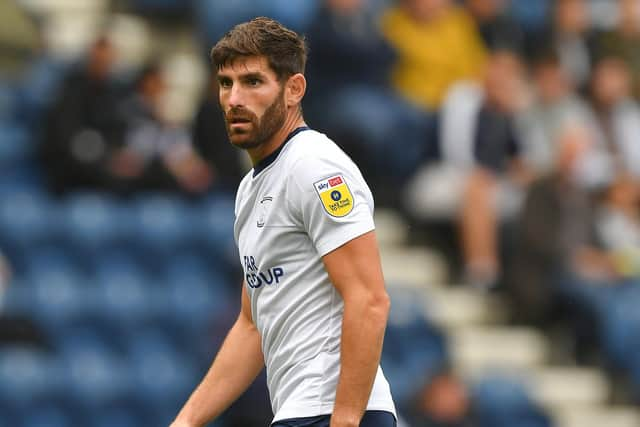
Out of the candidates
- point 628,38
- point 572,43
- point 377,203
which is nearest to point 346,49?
point 377,203

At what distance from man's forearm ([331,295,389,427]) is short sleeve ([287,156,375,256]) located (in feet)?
0.63

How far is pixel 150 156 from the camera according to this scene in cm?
1000

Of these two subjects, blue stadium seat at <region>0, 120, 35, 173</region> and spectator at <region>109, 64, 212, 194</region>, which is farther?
blue stadium seat at <region>0, 120, 35, 173</region>

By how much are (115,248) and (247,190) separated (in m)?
5.89

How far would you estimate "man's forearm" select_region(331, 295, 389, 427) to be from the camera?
12.0ft

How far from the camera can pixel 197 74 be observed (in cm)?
1181

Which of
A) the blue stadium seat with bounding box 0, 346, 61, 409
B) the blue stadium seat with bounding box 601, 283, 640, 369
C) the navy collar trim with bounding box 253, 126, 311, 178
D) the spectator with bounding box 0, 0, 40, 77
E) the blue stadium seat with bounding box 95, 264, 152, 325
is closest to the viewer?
the navy collar trim with bounding box 253, 126, 311, 178

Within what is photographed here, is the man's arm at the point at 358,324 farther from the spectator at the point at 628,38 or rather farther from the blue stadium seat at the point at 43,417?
the spectator at the point at 628,38

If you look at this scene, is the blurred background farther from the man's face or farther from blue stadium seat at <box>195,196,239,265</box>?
the man's face

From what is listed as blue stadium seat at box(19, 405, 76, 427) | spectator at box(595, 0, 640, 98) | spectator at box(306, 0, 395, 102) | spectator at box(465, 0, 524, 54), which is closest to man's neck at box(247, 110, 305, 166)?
blue stadium seat at box(19, 405, 76, 427)

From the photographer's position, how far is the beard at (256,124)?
3.85 meters

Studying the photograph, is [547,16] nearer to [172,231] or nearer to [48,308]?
[172,231]

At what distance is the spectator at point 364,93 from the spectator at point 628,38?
249 cm

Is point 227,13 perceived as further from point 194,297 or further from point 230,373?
point 230,373
